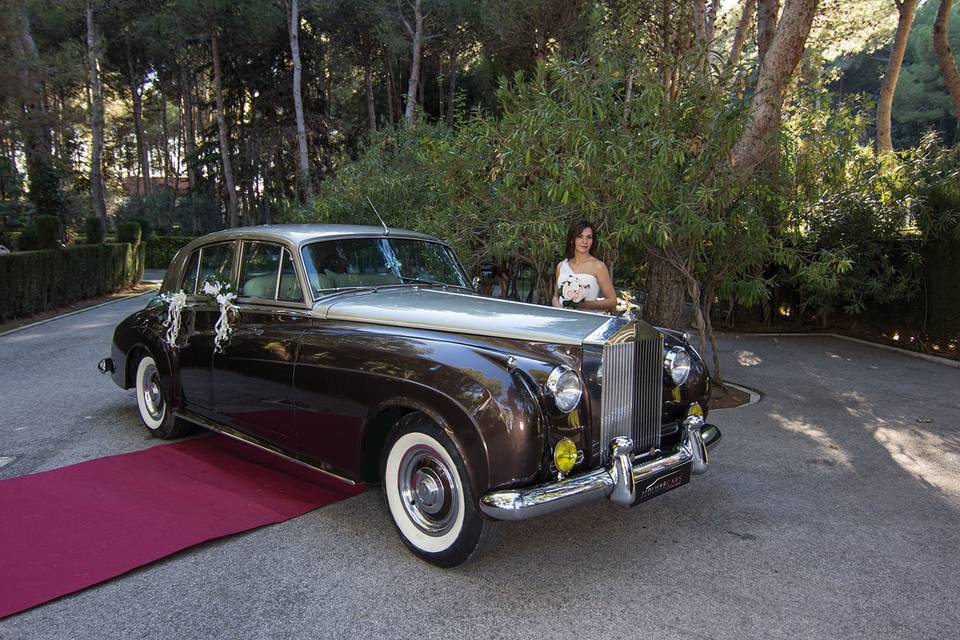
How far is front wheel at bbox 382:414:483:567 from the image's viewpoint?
3219mm

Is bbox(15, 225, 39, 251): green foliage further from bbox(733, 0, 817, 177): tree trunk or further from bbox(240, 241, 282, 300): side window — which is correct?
bbox(733, 0, 817, 177): tree trunk

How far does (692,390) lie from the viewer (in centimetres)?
398

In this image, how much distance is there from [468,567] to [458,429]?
33.0 inches

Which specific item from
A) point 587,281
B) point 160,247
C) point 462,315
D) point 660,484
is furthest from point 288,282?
point 160,247

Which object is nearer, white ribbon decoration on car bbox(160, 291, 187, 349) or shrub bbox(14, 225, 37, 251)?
white ribbon decoration on car bbox(160, 291, 187, 349)

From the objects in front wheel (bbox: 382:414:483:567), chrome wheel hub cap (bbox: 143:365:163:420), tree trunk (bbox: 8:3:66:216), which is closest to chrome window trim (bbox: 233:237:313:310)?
front wheel (bbox: 382:414:483:567)

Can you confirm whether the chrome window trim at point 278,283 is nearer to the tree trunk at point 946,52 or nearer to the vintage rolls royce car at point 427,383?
the vintage rolls royce car at point 427,383

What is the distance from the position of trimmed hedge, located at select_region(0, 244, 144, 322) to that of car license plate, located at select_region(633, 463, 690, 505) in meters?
13.7

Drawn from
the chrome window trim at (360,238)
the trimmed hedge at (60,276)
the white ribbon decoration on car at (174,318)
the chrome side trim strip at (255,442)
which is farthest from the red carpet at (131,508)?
the trimmed hedge at (60,276)

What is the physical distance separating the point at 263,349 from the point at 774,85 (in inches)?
224

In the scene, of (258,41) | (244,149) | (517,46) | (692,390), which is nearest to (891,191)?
(692,390)

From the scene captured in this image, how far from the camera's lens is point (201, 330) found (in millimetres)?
4859

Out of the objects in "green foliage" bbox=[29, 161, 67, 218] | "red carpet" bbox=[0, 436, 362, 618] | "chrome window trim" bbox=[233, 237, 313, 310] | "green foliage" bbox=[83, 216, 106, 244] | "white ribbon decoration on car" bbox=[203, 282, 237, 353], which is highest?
"green foliage" bbox=[29, 161, 67, 218]

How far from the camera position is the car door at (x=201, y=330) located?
4.78 meters
